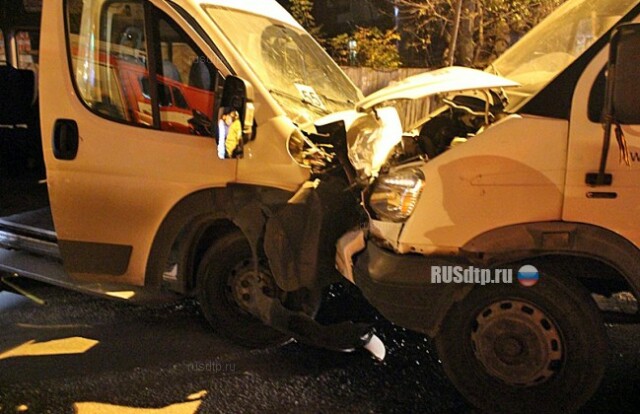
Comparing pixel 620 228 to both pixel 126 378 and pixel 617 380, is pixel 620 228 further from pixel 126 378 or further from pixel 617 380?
pixel 126 378

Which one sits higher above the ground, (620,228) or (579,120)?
(579,120)

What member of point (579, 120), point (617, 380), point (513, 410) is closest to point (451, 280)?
point (513, 410)

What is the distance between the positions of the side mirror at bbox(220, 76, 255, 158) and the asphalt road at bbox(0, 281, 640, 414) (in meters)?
1.59

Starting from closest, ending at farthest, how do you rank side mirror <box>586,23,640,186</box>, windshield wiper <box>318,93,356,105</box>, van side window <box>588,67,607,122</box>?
1. side mirror <box>586,23,640,186</box>
2. van side window <box>588,67,607,122</box>
3. windshield wiper <box>318,93,356,105</box>

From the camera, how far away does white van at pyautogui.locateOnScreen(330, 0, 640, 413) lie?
2.75 metres

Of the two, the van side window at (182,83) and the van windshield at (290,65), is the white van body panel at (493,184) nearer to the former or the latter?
the van windshield at (290,65)

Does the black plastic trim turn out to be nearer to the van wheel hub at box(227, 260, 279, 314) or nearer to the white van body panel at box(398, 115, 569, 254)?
the van wheel hub at box(227, 260, 279, 314)

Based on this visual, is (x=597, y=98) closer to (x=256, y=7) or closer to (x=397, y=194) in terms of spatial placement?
(x=397, y=194)

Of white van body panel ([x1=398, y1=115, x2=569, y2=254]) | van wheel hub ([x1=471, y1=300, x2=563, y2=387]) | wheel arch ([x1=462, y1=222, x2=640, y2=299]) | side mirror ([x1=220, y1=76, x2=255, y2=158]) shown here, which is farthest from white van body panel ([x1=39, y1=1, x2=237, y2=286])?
van wheel hub ([x1=471, y1=300, x2=563, y2=387])

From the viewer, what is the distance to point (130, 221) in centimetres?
398

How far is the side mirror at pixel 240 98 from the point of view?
345cm

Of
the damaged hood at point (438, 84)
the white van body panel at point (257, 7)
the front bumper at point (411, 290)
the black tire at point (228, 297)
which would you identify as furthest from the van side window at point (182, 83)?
the front bumper at point (411, 290)

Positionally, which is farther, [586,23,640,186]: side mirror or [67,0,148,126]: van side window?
[67,0,148,126]: van side window

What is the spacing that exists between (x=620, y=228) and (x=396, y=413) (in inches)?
60.1
